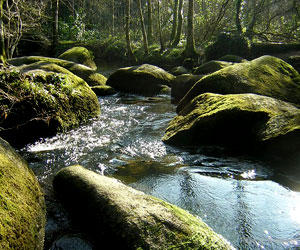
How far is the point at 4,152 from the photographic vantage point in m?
2.54

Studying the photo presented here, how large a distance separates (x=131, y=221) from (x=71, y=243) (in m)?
0.63

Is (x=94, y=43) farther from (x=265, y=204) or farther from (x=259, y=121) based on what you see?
(x=265, y=204)

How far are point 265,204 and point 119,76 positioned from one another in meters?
9.05

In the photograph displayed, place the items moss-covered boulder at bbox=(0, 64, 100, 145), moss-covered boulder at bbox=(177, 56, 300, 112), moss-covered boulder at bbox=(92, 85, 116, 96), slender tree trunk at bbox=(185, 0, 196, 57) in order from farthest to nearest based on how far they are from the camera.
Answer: slender tree trunk at bbox=(185, 0, 196, 57)
moss-covered boulder at bbox=(92, 85, 116, 96)
moss-covered boulder at bbox=(177, 56, 300, 112)
moss-covered boulder at bbox=(0, 64, 100, 145)

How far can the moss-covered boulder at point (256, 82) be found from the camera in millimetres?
5730

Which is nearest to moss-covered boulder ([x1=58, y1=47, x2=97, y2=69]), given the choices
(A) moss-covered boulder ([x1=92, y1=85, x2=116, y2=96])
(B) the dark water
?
(A) moss-covered boulder ([x1=92, y1=85, x2=116, y2=96])

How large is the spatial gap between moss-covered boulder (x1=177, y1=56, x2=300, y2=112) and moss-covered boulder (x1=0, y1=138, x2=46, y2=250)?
4.39 m

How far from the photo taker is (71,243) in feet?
7.73

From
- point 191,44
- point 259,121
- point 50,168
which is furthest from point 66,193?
point 191,44

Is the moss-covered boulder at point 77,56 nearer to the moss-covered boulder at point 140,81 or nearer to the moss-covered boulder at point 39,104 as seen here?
the moss-covered boulder at point 140,81

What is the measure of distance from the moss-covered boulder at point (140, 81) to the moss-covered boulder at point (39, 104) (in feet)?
15.0

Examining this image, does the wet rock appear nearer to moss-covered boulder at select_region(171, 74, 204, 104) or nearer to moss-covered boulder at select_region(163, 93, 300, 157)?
moss-covered boulder at select_region(163, 93, 300, 157)

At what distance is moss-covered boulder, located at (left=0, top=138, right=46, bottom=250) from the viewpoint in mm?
1907

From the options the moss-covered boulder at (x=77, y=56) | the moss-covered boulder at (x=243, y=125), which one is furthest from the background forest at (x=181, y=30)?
the moss-covered boulder at (x=243, y=125)
